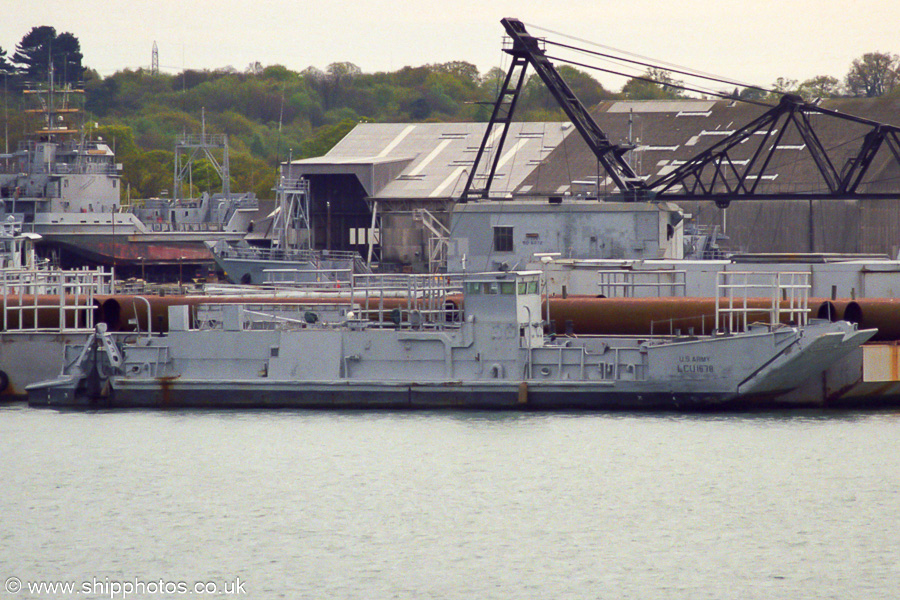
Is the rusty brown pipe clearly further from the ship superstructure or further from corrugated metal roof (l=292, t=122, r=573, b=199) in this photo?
the ship superstructure

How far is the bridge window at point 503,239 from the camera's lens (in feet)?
160

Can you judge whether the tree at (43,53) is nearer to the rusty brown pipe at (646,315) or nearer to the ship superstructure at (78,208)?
the ship superstructure at (78,208)

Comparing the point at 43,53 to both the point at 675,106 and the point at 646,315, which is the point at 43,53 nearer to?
the point at 675,106

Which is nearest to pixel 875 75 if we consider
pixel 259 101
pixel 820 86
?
pixel 820 86

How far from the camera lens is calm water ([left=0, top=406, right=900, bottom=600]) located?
2202 cm

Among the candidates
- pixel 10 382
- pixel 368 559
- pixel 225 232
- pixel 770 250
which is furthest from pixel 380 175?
pixel 368 559

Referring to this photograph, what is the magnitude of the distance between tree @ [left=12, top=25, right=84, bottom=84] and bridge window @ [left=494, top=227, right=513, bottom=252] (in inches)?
4083

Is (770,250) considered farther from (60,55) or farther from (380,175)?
(60,55)

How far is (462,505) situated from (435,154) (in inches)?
2344

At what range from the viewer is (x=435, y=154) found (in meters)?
84.1

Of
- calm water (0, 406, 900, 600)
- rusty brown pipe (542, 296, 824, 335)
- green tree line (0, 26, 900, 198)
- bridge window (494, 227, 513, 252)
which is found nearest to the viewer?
calm water (0, 406, 900, 600)

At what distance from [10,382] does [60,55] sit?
108481 mm

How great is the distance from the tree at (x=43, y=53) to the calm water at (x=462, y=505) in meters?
115

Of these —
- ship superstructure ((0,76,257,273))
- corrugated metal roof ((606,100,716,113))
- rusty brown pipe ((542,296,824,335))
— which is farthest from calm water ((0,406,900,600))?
ship superstructure ((0,76,257,273))
